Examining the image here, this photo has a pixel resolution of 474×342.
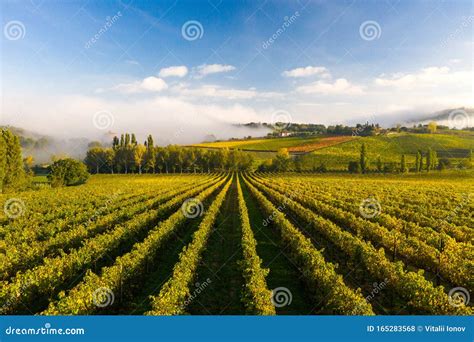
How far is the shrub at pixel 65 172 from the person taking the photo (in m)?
66.8

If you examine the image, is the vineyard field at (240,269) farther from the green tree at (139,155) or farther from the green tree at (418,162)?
the green tree at (139,155)

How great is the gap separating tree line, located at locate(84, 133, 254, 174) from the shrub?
24.6 m

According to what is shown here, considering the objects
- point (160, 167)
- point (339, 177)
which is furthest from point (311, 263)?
point (160, 167)

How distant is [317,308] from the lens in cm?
1159

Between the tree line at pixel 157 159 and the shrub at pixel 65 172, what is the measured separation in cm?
2458

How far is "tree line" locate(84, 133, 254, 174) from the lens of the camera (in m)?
96.4

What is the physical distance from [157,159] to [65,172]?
3521cm

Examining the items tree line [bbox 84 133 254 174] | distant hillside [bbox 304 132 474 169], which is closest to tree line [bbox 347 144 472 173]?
distant hillside [bbox 304 132 474 169]

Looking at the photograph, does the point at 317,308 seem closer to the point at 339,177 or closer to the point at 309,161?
the point at 339,177

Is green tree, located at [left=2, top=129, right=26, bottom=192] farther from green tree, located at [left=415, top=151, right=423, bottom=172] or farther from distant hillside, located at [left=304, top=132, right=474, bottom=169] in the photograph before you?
green tree, located at [left=415, top=151, right=423, bottom=172]

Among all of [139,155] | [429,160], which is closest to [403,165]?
[429,160]

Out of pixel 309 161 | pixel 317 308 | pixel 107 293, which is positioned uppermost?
pixel 309 161

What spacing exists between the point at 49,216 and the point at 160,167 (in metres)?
71.7

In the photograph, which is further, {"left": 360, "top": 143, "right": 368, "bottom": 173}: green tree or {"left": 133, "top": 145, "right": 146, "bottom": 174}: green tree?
{"left": 133, "top": 145, "right": 146, "bottom": 174}: green tree
